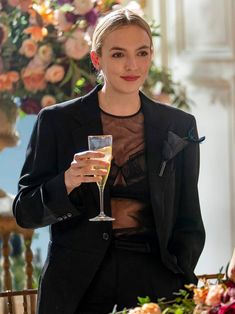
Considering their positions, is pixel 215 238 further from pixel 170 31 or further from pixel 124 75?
pixel 124 75

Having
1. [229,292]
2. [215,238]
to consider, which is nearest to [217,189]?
[215,238]

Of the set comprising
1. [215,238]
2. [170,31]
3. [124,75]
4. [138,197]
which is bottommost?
[215,238]

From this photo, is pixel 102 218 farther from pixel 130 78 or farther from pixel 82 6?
pixel 82 6

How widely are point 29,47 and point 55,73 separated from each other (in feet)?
0.41

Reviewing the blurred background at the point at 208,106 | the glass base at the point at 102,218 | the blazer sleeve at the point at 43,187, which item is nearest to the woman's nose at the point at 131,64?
the blazer sleeve at the point at 43,187

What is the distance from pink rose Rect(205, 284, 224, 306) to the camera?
1925mm

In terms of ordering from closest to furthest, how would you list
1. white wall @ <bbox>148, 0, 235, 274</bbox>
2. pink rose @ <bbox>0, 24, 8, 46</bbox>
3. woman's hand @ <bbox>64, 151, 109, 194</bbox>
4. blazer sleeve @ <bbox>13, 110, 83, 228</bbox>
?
woman's hand @ <bbox>64, 151, 109, 194</bbox>
blazer sleeve @ <bbox>13, 110, 83, 228</bbox>
pink rose @ <bbox>0, 24, 8, 46</bbox>
white wall @ <bbox>148, 0, 235, 274</bbox>

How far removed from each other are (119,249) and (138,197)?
131 millimetres

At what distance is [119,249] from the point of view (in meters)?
2.63

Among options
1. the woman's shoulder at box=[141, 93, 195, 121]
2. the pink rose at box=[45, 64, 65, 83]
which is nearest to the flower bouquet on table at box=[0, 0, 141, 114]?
the pink rose at box=[45, 64, 65, 83]

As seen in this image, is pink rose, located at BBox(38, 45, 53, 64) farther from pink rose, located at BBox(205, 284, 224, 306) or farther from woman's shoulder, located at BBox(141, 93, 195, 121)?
pink rose, located at BBox(205, 284, 224, 306)

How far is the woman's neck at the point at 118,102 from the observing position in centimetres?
265

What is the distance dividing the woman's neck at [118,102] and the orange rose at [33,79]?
3.75ft

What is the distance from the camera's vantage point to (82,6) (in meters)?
3.85
